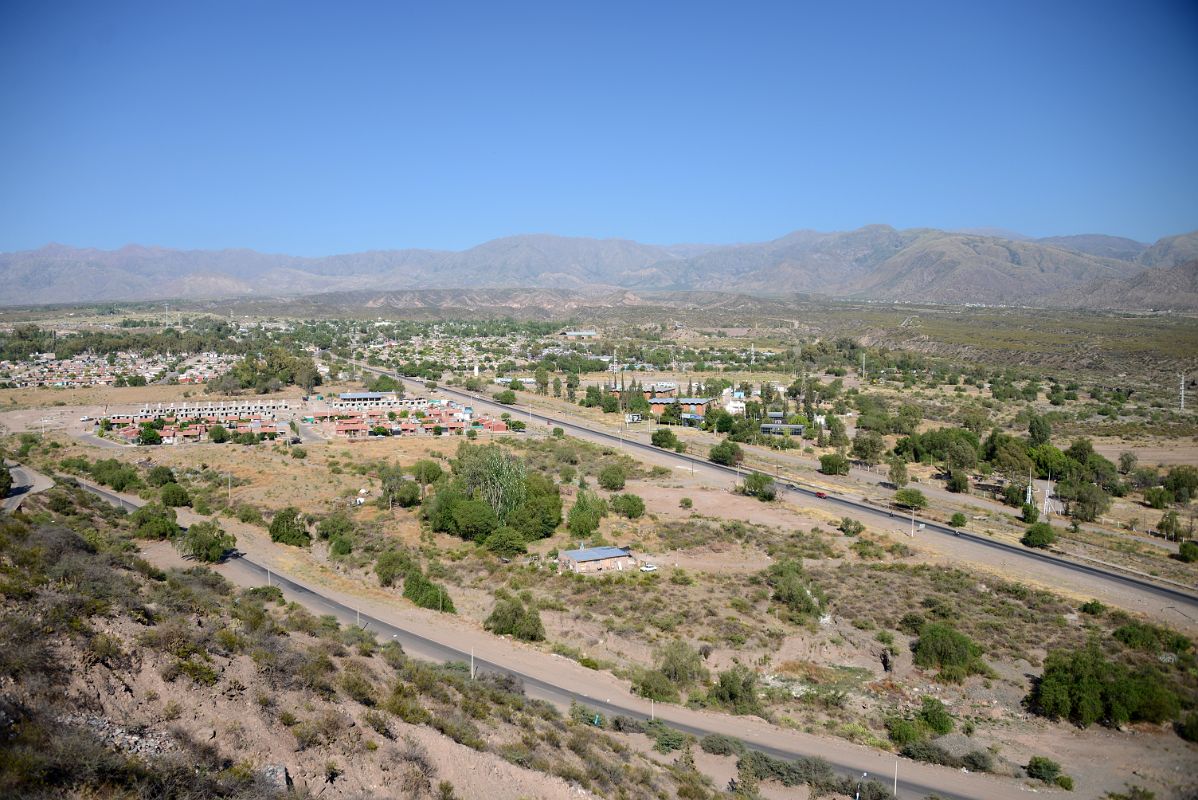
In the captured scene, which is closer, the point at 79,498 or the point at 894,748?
the point at 894,748

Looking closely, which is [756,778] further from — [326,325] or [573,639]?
[326,325]

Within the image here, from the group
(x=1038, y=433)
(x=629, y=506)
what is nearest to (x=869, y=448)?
(x=1038, y=433)

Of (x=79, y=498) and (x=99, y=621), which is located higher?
(x=99, y=621)

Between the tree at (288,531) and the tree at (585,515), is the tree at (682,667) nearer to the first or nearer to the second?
the tree at (585,515)

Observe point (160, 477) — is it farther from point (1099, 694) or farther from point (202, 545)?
point (1099, 694)

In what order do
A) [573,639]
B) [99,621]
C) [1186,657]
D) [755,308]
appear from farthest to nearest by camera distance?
1. [755,308]
2. [573,639]
3. [1186,657]
4. [99,621]

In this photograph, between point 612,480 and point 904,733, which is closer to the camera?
point 904,733

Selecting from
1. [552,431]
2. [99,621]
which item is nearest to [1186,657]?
[99,621]
